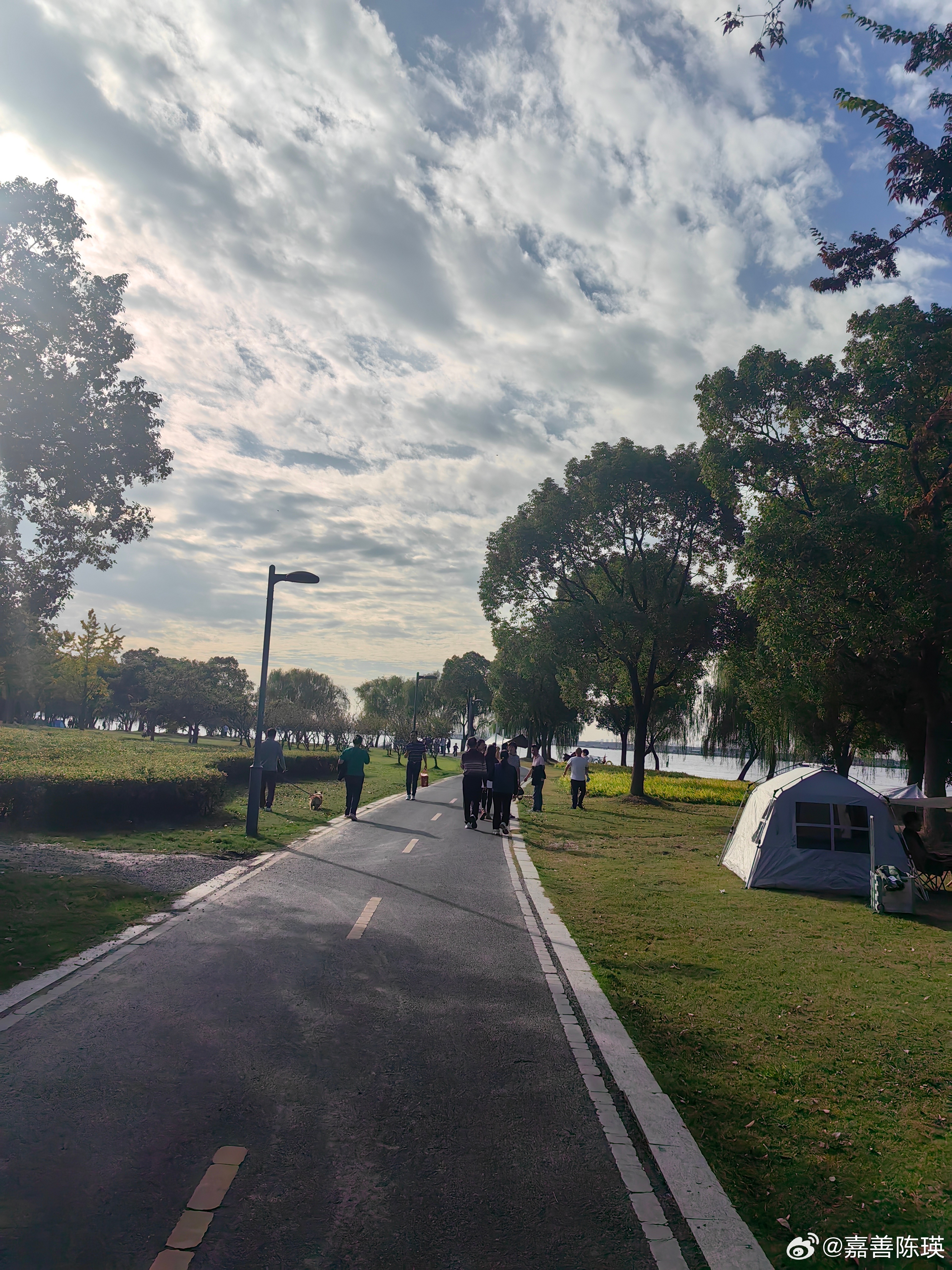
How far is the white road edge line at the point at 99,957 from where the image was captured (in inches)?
210

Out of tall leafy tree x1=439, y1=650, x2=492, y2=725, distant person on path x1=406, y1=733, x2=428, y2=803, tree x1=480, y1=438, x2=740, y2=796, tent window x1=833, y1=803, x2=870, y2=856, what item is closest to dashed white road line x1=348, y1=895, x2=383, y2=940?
tent window x1=833, y1=803, x2=870, y2=856

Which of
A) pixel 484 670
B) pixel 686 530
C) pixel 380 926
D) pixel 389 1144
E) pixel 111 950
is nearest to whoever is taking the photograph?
pixel 389 1144

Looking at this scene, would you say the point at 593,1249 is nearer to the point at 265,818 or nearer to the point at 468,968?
the point at 468,968

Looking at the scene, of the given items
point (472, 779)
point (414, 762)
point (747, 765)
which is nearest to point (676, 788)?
point (414, 762)

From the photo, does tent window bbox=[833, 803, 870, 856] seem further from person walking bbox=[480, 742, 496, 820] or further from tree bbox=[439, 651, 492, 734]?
tree bbox=[439, 651, 492, 734]

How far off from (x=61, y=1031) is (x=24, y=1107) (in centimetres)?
107

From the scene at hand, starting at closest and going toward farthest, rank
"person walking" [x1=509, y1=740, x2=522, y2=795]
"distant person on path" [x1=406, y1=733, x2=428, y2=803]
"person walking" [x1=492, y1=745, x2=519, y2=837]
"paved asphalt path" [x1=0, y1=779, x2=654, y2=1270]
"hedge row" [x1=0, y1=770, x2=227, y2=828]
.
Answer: "paved asphalt path" [x1=0, y1=779, x2=654, y2=1270]
"hedge row" [x1=0, y1=770, x2=227, y2=828]
"person walking" [x1=492, y1=745, x2=519, y2=837]
"person walking" [x1=509, y1=740, x2=522, y2=795]
"distant person on path" [x1=406, y1=733, x2=428, y2=803]

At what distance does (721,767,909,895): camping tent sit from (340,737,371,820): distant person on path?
8.58 meters

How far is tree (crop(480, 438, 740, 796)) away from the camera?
29078 millimetres

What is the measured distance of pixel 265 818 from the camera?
1752cm

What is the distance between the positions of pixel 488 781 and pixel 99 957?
39.8 feet

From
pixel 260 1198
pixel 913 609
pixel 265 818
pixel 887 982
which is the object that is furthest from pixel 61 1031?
pixel 913 609

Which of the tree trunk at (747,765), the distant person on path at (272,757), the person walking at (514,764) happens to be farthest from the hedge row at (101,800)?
the tree trunk at (747,765)

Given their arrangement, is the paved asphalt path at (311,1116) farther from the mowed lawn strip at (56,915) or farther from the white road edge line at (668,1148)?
the mowed lawn strip at (56,915)
